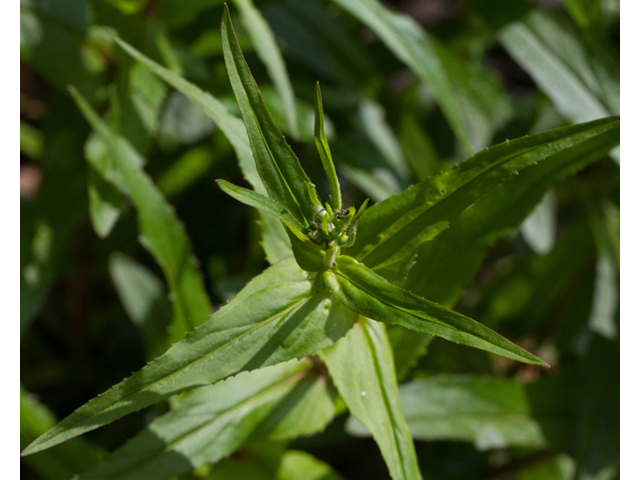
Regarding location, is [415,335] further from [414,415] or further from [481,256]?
[414,415]

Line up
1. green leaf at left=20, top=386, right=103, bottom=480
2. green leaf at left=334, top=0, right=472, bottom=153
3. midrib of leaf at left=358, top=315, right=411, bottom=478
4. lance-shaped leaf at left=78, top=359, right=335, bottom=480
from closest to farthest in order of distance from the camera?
1. midrib of leaf at left=358, top=315, right=411, bottom=478
2. lance-shaped leaf at left=78, top=359, right=335, bottom=480
3. green leaf at left=20, top=386, right=103, bottom=480
4. green leaf at left=334, top=0, right=472, bottom=153

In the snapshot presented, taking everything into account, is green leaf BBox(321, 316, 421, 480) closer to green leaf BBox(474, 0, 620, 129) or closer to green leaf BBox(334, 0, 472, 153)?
green leaf BBox(334, 0, 472, 153)

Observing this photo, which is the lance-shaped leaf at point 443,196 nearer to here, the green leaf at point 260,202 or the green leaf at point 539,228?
the green leaf at point 260,202

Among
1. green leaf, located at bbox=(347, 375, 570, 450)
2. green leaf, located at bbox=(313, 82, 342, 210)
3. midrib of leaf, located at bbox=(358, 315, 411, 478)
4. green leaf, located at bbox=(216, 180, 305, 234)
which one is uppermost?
green leaf, located at bbox=(313, 82, 342, 210)

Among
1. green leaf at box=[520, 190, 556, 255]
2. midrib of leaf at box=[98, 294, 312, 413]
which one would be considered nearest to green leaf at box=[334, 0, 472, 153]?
green leaf at box=[520, 190, 556, 255]

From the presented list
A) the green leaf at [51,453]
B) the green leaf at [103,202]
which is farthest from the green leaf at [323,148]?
the green leaf at [51,453]

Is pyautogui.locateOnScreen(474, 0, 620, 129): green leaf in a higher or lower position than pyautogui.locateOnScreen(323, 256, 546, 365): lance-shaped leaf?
higher
